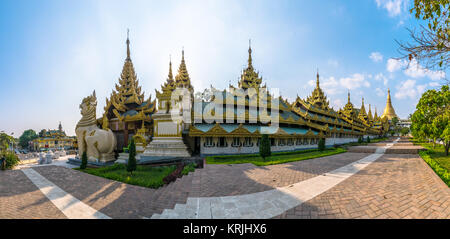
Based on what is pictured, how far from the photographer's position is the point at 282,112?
2283cm

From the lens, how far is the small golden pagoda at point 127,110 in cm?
2200

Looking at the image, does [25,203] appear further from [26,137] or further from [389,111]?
[389,111]

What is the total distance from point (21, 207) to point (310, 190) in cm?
1058

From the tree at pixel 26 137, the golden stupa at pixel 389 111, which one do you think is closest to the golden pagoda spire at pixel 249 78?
the golden stupa at pixel 389 111

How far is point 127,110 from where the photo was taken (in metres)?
25.2

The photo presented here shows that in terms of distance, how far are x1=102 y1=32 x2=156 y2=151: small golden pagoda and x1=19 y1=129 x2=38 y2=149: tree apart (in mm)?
69240

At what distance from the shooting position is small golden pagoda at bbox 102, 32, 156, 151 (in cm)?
2200

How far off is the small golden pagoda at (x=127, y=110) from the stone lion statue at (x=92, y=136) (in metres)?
1.70

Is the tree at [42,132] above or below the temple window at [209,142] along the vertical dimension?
below

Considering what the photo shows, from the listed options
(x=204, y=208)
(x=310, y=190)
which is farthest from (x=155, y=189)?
(x=310, y=190)

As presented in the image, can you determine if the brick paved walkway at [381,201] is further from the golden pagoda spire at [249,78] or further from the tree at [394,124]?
the tree at [394,124]
